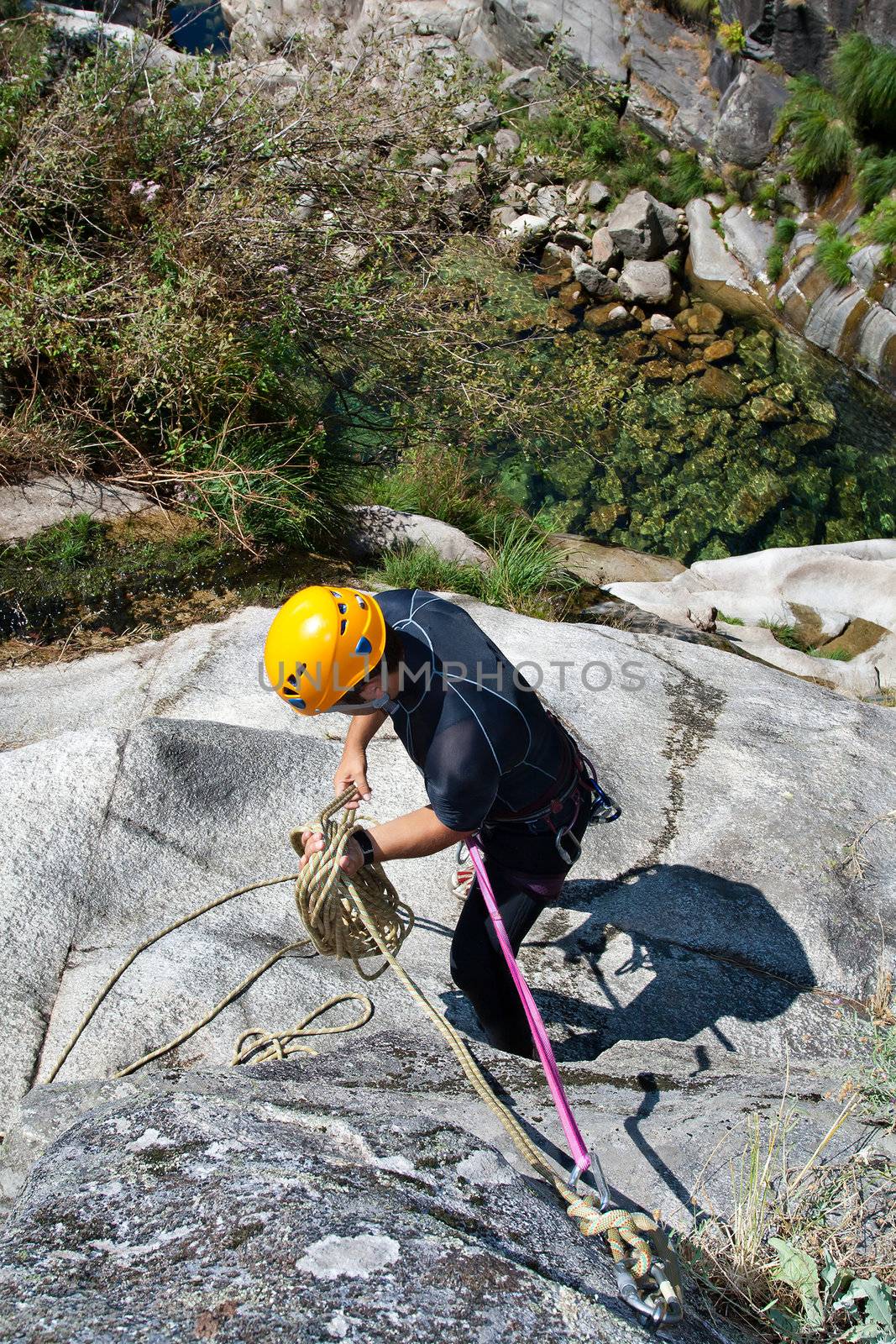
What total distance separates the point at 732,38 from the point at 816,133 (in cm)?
255

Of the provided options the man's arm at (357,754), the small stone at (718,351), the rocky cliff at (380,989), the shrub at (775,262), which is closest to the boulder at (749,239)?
the shrub at (775,262)

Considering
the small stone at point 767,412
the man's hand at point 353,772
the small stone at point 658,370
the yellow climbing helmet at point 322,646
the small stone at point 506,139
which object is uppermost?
the small stone at point 506,139

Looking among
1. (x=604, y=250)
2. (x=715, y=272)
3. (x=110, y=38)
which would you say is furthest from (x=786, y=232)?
(x=110, y=38)

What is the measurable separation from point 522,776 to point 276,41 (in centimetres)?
1032

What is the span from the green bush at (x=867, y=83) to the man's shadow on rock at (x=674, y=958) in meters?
12.4

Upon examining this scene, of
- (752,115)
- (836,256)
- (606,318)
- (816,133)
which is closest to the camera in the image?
(836,256)

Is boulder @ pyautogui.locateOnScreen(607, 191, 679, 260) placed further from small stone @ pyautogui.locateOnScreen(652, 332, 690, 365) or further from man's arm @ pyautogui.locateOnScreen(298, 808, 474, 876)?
man's arm @ pyautogui.locateOnScreen(298, 808, 474, 876)

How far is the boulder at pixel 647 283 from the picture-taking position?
13.1m

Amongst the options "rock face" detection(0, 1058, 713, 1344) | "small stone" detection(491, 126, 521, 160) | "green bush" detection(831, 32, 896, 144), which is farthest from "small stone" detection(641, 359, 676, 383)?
"rock face" detection(0, 1058, 713, 1344)

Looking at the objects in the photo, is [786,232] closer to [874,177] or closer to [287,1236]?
[874,177]

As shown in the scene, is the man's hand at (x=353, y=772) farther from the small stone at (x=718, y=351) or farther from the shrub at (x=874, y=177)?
the shrub at (x=874, y=177)

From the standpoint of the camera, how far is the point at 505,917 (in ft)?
10.2

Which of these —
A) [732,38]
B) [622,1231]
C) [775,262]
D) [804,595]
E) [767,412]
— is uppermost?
[732,38]

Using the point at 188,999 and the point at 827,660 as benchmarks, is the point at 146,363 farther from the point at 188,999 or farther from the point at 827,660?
the point at 827,660
